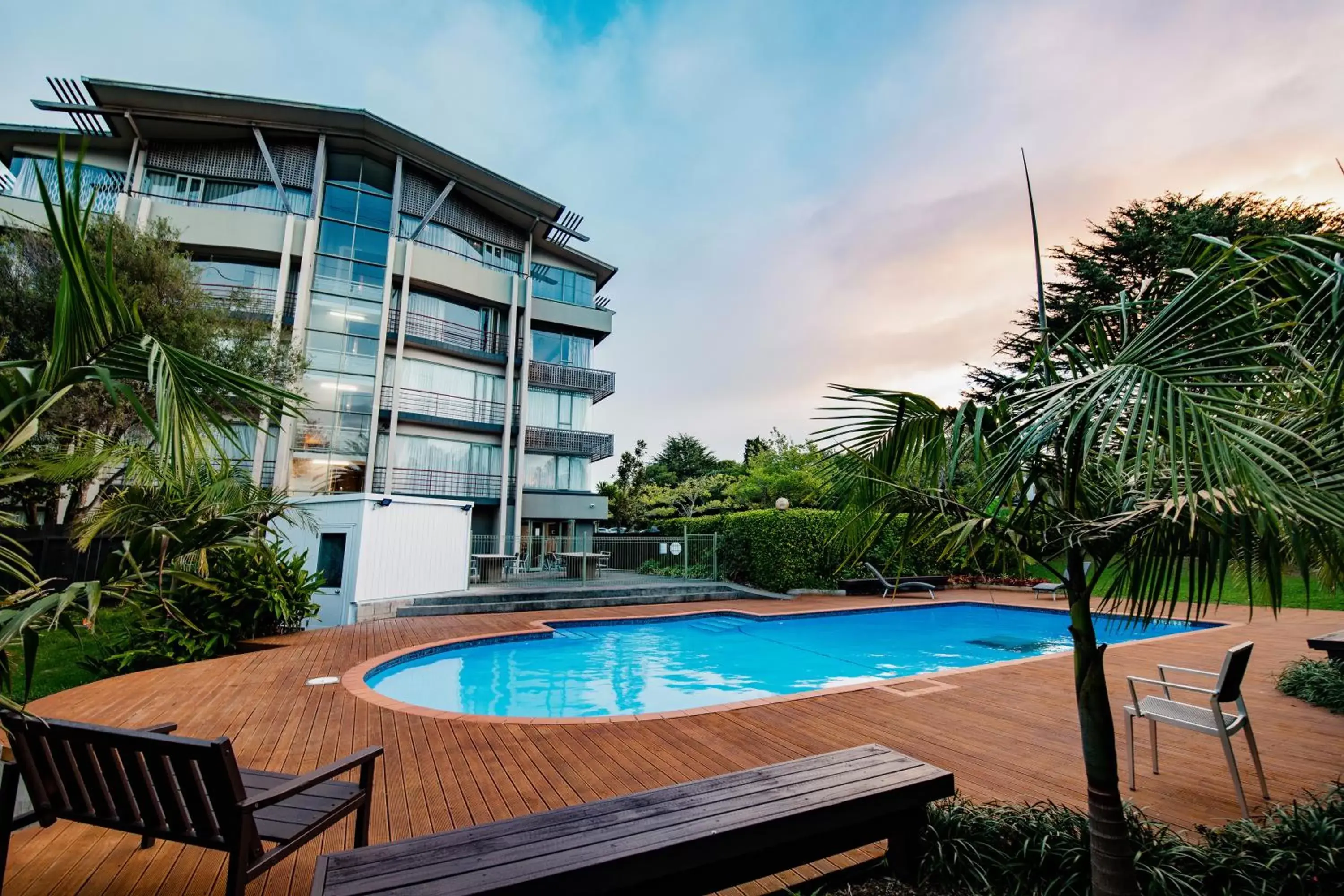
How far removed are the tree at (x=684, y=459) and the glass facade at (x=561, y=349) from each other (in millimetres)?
18910

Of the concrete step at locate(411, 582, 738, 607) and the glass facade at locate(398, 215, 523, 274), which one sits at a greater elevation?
the glass facade at locate(398, 215, 523, 274)

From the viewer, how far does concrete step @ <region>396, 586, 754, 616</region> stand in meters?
10.7

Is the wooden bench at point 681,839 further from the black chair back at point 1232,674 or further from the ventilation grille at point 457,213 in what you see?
the ventilation grille at point 457,213

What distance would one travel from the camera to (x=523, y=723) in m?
4.68

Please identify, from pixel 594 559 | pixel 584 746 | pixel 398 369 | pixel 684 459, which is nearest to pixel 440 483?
pixel 398 369

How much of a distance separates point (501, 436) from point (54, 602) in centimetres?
1960

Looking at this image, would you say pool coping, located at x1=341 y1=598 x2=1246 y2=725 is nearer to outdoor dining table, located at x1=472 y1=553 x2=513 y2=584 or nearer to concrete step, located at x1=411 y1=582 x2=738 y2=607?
concrete step, located at x1=411 y1=582 x2=738 y2=607

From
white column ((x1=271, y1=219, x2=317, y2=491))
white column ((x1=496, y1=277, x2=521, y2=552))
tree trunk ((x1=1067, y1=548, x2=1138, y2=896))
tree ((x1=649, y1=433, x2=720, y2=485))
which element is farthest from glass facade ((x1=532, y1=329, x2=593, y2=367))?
tree trunk ((x1=1067, y1=548, x2=1138, y2=896))

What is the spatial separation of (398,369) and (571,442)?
264 inches

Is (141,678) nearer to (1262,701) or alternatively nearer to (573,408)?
(1262,701)

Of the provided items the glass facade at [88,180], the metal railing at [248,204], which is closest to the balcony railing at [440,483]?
the metal railing at [248,204]

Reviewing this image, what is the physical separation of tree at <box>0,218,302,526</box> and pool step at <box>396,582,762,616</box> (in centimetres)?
648

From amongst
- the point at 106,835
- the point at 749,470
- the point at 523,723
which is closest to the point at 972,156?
the point at 523,723

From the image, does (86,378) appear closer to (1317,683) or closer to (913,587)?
(1317,683)
